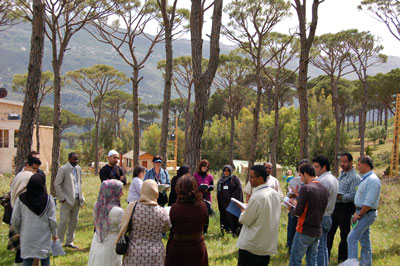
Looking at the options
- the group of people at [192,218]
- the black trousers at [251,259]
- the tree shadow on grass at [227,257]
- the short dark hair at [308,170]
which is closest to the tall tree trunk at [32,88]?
the group of people at [192,218]

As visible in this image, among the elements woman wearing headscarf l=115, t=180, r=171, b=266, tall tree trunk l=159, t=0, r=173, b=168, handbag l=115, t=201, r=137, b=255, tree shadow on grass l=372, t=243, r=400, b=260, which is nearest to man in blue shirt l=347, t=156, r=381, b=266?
tree shadow on grass l=372, t=243, r=400, b=260

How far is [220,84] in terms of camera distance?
88.9 ft

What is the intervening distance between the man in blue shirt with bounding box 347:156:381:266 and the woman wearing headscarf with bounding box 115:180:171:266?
8.42 ft

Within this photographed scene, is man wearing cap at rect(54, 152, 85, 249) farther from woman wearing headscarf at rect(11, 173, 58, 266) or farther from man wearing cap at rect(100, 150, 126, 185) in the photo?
woman wearing headscarf at rect(11, 173, 58, 266)

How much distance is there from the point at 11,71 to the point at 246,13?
204679 mm

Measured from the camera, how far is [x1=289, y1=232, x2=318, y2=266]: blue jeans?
4.29 m

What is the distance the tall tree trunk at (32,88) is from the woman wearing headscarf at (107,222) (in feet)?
10.8

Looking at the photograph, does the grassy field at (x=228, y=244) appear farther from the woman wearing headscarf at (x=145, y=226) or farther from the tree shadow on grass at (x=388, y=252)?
the woman wearing headscarf at (x=145, y=226)

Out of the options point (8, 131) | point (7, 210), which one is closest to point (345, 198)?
point (7, 210)

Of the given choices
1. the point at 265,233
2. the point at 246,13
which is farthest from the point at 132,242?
the point at 246,13

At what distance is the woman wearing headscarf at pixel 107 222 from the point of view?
12.0 ft

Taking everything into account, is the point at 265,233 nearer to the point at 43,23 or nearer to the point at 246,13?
the point at 43,23

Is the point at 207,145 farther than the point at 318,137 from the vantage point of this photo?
Yes

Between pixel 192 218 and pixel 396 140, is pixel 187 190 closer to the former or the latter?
pixel 192 218
